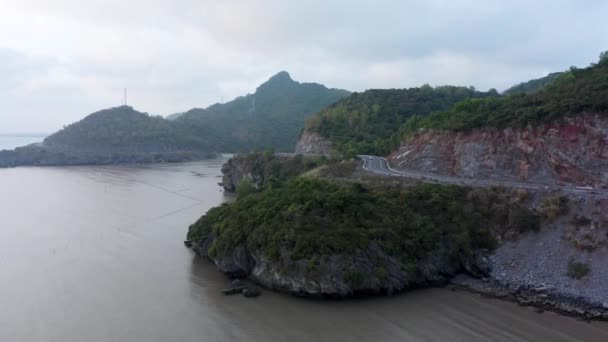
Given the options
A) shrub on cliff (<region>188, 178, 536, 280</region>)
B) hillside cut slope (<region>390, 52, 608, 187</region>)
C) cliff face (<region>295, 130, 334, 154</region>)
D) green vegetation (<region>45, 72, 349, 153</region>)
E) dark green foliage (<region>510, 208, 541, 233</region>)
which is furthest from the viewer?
green vegetation (<region>45, 72, 349, 153</region>)

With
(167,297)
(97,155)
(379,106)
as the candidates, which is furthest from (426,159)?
(97,155)

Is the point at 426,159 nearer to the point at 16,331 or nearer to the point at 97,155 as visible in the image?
the point at 16,331

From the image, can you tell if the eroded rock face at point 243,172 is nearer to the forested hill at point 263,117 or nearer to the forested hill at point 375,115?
the forested hill at point 375,115

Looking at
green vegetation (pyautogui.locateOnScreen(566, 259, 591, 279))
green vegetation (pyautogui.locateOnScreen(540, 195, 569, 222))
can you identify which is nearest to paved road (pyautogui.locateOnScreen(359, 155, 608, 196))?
green vegetation (pyautogui.locateOnScreen(540, 195, 569, 222))

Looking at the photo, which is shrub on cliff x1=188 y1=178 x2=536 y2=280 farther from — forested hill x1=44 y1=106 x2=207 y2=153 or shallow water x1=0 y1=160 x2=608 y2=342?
forested hill x1=44 y1=106 x2=207 y2=153

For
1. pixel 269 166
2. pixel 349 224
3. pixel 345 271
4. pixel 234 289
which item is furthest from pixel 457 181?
pixel 269 166
